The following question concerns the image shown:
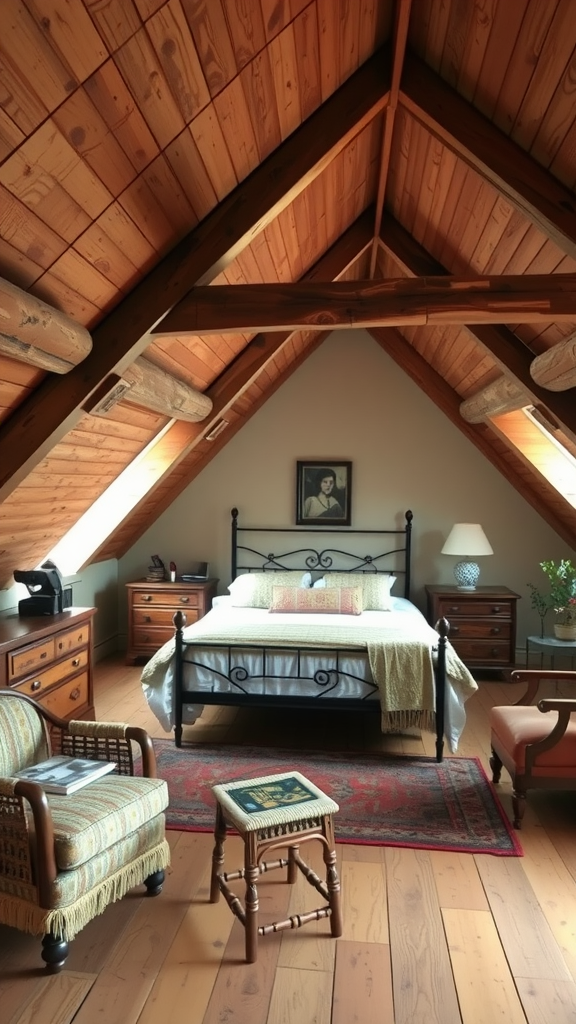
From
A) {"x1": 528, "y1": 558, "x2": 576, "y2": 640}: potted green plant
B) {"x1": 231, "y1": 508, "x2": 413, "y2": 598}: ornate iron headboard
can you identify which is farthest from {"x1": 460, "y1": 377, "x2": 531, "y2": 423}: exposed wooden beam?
{"x1": 528, "y1": 558, "x2": 576, "y2": 640}: potted green plant

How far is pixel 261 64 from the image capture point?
2.39 m

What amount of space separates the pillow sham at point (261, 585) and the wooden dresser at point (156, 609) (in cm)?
41

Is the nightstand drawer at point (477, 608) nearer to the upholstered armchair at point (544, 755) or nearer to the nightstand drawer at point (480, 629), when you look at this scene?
the nightstand drawer at point (480, 629)

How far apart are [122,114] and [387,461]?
4396mm

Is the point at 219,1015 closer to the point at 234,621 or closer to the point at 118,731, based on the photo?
the point at 118,731

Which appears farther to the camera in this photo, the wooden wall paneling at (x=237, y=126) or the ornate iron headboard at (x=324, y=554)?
the ornate iron headboard at (x=324, y=554)

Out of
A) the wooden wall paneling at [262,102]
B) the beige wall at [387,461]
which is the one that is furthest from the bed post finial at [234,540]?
the wooden wall paneling at [262,102]

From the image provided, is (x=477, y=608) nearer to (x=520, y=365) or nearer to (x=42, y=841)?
(x=520, y=365)

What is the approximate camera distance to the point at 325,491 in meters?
6.25

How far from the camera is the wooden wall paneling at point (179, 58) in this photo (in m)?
1.91

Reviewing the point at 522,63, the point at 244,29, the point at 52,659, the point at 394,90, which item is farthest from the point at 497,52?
the point at 52,659

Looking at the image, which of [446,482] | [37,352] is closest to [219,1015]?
[37,352]

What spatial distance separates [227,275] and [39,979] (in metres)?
3.14

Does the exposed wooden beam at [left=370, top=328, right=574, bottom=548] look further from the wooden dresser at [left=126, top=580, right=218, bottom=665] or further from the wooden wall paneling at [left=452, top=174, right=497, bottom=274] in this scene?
the wooden dresser at [left=126, top=580, right=218, bottom=665]
